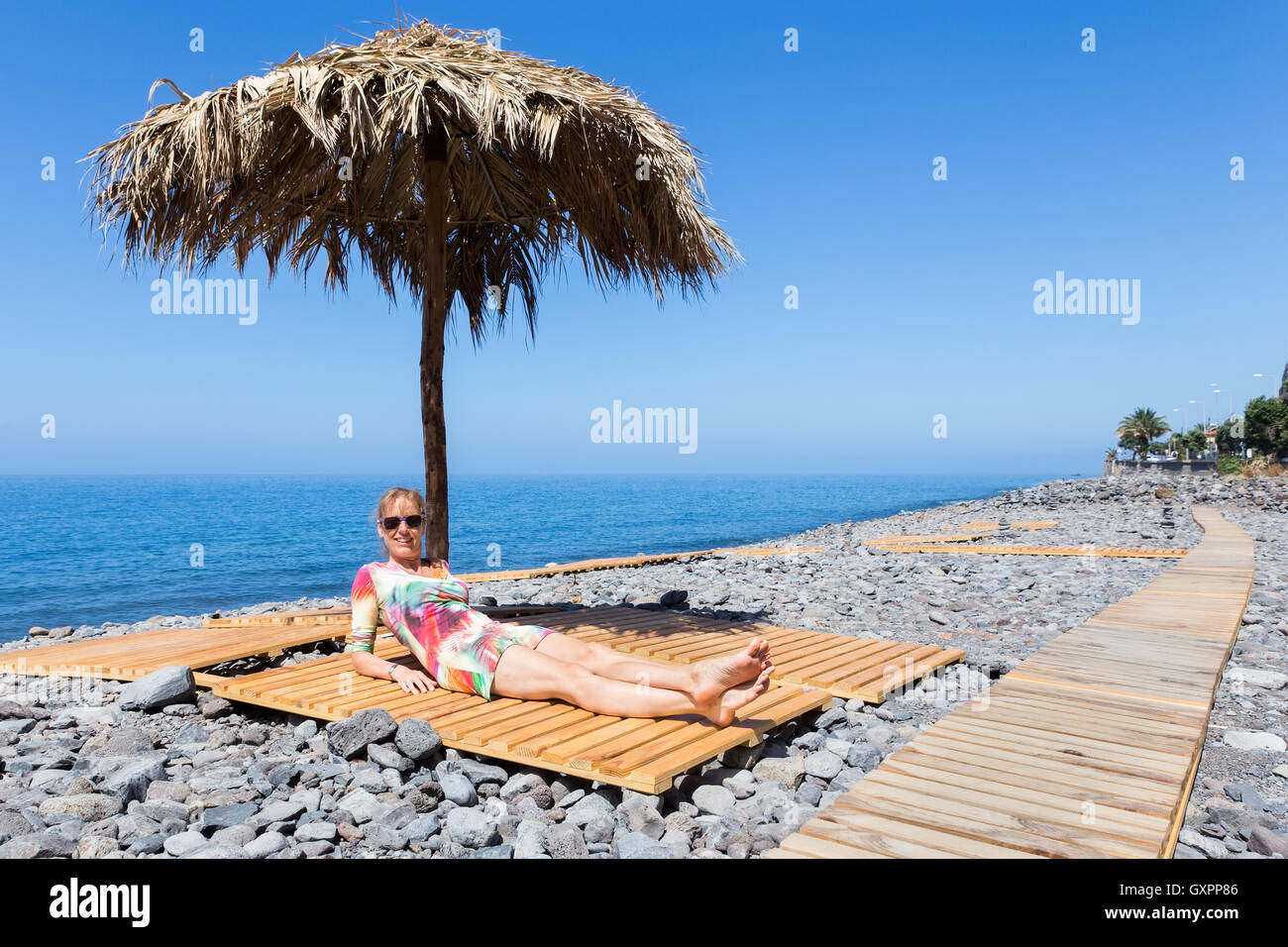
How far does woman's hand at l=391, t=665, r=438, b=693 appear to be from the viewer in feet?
12.9

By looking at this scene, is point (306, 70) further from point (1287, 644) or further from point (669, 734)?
point (1287, 644)

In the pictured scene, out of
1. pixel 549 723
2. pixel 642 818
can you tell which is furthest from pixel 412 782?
pixel 642 818

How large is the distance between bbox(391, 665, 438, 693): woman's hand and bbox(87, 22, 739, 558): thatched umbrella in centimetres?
188

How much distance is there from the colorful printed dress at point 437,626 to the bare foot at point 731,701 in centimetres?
105

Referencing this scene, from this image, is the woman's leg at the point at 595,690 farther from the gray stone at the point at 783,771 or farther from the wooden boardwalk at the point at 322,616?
the wooden boardwalk at the point at 322,616

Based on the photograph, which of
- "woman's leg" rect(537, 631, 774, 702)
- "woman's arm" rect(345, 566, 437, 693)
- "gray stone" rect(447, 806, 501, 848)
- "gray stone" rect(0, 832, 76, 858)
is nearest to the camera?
"gray stone" rect(0, 832, 76, 858)

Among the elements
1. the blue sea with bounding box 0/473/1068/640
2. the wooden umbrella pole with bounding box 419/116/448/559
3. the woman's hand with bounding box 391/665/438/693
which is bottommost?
the blue sea with bounding box 0/473/1068/640

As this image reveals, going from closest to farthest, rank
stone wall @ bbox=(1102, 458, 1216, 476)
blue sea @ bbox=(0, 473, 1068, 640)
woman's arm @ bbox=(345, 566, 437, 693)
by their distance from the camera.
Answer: woman's arm @ bbox=(345, 566, 437, 693), blue sea @ bbox=(0, 473, 1068, 640), stone wall @ bbox=(1102, 458, 1216, 476)

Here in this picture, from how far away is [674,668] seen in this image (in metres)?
3.42

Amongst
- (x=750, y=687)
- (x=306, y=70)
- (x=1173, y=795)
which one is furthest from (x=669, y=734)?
(x=306, y=70)

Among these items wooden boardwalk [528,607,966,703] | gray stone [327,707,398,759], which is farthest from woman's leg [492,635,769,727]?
wooden boardwalk [528,607,966,703]

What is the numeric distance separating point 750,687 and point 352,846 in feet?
5.54

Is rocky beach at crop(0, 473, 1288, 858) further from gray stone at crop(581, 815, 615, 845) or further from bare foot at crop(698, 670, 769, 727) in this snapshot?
bare foot at crop(698, 670, 769, 727)

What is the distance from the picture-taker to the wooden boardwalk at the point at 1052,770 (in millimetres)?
2326
